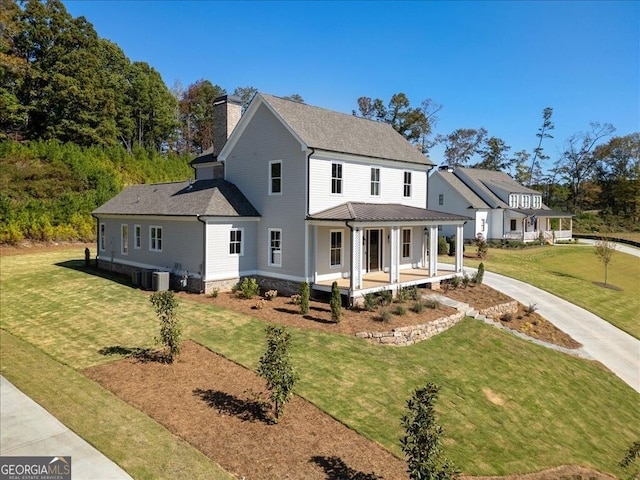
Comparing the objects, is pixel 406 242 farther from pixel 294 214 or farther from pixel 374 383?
pixel 374 383

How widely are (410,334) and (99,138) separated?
154 feet

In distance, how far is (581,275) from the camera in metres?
33.4

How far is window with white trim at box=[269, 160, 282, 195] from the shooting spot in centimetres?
2016

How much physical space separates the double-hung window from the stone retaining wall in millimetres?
8080

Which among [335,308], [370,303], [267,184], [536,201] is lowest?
[370,303]

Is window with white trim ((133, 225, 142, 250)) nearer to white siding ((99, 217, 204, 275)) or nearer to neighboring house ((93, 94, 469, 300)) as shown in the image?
neighboring house ((93, 94, 469, 300))

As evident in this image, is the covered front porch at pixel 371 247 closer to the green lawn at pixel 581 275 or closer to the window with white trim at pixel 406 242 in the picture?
the window with white trim at pixel 406 242

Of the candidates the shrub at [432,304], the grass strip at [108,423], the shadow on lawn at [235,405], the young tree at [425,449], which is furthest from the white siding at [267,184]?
the young tree at [425,449]

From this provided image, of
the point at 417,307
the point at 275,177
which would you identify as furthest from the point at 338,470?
the point at 275,177

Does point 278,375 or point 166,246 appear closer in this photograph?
point 278,375

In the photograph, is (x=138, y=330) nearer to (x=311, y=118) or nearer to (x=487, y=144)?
(x=311, y=118)

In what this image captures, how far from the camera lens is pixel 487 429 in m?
10.6

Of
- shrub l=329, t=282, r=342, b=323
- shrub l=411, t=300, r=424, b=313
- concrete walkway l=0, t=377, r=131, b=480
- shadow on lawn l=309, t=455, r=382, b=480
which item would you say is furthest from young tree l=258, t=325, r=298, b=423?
shrub l=411, t=300, r=424, b=313

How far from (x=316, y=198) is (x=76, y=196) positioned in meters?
28.4
